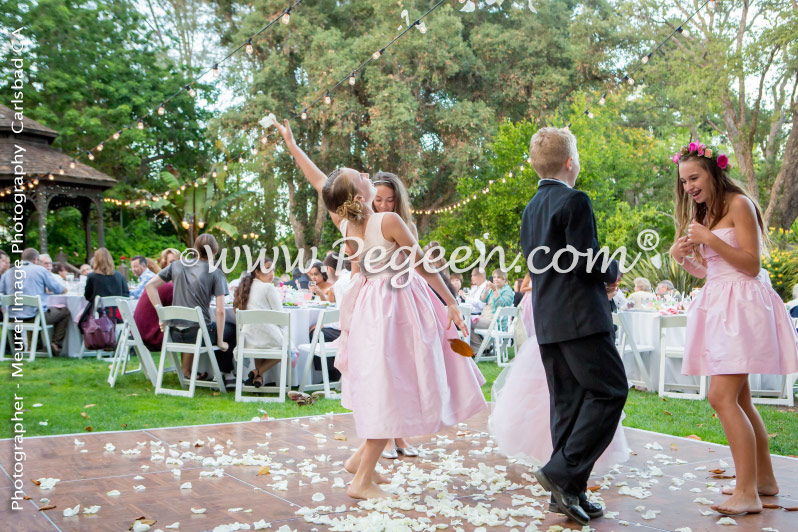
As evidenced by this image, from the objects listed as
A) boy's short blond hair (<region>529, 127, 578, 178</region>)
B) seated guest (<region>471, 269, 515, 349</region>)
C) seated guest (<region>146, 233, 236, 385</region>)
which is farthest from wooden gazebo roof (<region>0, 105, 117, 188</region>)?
boy's short blond hair (<region>529, 127, 578, 178</region>)

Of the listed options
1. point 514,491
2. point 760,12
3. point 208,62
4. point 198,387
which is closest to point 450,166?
point 760,12

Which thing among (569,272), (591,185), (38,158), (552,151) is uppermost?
(38,158)

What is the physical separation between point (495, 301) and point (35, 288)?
6459 millimetres

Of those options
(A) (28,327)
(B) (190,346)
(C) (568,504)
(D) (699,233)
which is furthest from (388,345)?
(A) (28,327)

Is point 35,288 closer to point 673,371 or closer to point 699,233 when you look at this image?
point 673,371

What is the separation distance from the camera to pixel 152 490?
3752 mm

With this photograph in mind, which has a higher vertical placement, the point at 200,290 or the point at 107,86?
the point at 107,86

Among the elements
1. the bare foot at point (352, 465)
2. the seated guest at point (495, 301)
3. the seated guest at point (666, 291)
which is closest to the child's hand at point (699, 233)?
the bare foot at point (352, 465)

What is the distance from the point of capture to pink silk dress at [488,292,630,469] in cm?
381

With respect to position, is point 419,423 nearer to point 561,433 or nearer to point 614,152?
point 561,433

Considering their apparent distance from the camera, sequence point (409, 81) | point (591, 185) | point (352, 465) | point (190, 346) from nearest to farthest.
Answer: point (352, 465) < point (190, 346) < point (591, 185) < point (409, 81)

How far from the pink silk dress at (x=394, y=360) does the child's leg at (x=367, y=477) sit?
0.11 meters

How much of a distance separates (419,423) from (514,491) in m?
0.66

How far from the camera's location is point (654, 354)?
8.18 metres
